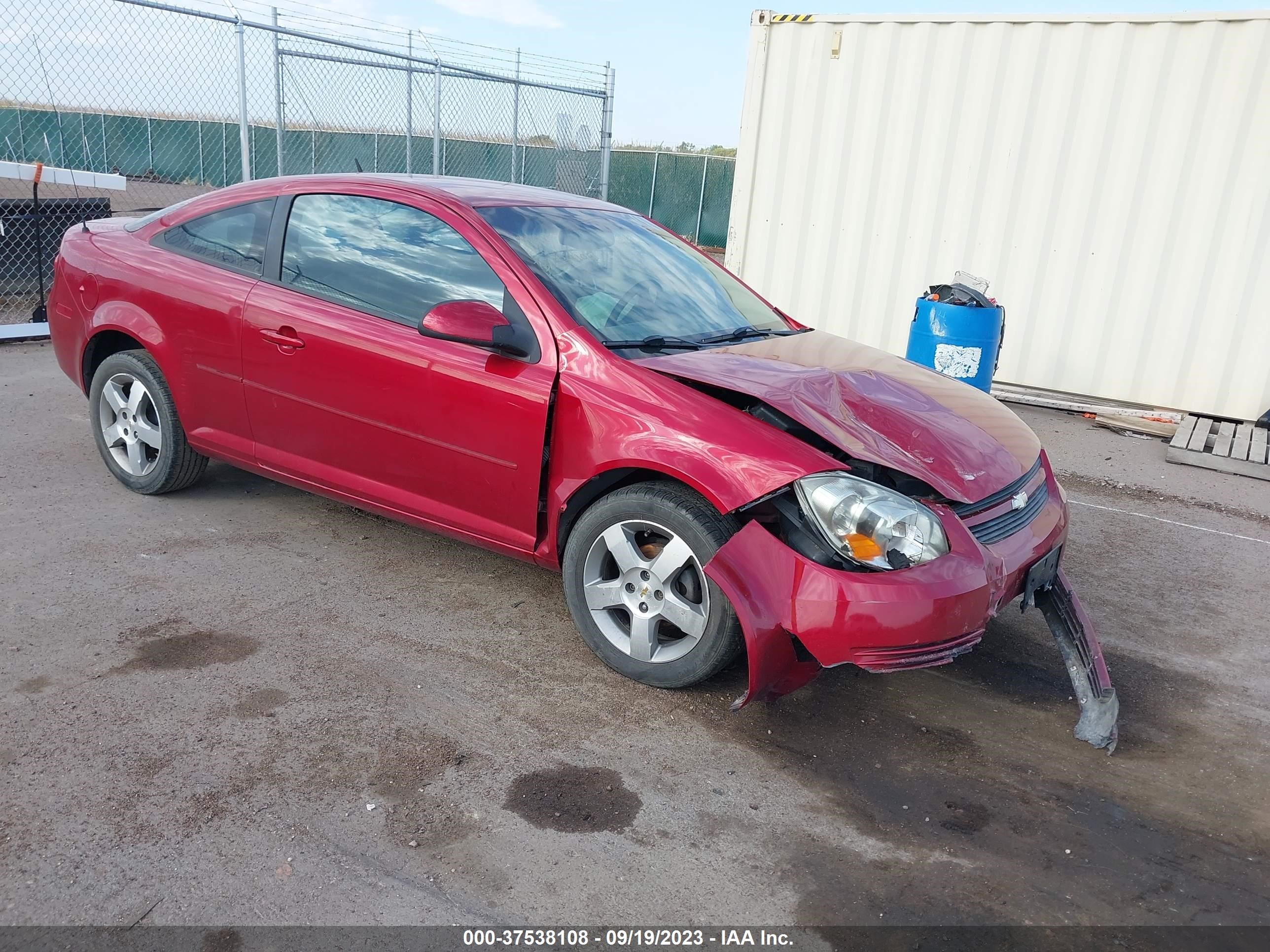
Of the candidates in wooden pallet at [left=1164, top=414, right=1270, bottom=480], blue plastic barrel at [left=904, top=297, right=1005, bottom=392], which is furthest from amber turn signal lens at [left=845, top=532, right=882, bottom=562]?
wooden pallet at [left=1164, top=414, right=1270, bottom=480]

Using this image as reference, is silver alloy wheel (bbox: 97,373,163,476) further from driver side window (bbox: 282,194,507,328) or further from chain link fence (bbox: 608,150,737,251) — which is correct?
chain link fence (bbox: 608,150,737,251)

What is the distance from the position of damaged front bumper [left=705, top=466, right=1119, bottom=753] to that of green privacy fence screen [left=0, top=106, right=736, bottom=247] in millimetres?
9834

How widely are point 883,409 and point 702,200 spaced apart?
73.3 feet

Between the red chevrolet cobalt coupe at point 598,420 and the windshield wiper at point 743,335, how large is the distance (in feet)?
0.06

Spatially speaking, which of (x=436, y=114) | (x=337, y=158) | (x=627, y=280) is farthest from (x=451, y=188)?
(x=337, y=158)

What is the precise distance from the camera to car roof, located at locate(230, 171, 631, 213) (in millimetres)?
4098

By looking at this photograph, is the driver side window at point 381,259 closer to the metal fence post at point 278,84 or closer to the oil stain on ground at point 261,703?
the oil stain on ground at point 261,703

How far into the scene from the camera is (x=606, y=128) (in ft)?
42.7

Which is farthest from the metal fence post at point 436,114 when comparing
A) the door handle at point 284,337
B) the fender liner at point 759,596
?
the fender liner at point 759,596

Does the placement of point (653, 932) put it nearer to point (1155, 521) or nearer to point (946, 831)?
point (946, 831)

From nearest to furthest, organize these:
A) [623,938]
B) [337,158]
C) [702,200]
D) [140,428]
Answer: [623,938], [140,428], [337,158], [702,200]

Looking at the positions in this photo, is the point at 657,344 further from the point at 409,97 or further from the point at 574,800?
the point at 409,97

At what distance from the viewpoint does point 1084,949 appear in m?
2.43

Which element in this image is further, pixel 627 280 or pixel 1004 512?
pixel 627 280
